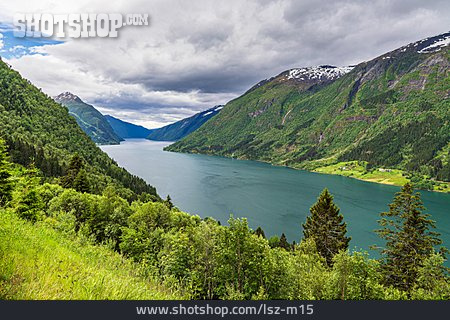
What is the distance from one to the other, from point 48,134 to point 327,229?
117 m

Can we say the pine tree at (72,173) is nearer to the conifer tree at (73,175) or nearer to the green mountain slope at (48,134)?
the conifer tree at (73,175)

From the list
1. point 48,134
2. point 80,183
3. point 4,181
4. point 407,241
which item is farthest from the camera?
point 48,134

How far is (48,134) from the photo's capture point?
112312 mm

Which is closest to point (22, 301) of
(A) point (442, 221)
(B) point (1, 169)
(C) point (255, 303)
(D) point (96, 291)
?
(D) point (96, 291)

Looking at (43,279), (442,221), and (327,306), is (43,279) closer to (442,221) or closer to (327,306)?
(327,306)

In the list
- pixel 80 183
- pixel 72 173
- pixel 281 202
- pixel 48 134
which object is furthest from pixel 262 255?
pixel 48 134

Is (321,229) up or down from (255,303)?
down

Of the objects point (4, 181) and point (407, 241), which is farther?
point (4, 181)

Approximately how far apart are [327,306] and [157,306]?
3.62m

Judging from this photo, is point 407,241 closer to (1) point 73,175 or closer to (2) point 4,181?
(2) point 4,181

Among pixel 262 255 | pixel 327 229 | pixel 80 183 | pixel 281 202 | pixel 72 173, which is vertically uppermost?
pixel 72 173

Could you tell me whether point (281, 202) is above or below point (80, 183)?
below

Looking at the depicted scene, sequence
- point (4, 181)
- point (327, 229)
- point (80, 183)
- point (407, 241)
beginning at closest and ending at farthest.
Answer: point (407, 241)
point (4, 181)
point (327, 229)
point (80, 183)

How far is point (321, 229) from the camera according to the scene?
42.6m
